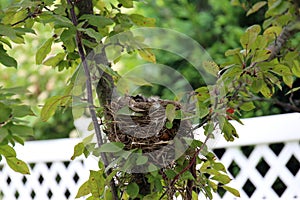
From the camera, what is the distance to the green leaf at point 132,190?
0.99 meters

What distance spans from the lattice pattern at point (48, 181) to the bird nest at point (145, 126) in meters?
1.54

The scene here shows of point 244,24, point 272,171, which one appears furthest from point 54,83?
point 272,171

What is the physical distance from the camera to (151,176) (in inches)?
38.9

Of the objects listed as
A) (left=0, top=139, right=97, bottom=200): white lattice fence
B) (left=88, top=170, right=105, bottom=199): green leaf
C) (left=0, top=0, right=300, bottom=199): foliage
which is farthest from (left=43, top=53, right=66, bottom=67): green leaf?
(left=0, top=139, right=97, bottom=200): white lattice fence

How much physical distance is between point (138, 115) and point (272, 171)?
1.24m

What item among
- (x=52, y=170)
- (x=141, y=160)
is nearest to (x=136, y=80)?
(x=141, y=160)

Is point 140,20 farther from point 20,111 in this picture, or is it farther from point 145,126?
point 20,111

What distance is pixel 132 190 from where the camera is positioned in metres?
1.00

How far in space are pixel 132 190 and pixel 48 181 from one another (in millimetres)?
1744

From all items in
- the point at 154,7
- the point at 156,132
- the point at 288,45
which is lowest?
the point at 156,132

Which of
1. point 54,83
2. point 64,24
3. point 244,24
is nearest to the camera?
point 64,24

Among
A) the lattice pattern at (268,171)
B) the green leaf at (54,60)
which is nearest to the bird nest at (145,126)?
the green leaf at (54,60)

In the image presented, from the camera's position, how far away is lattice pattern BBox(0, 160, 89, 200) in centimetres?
255

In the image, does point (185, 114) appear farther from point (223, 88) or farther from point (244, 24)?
point (244, 24)
